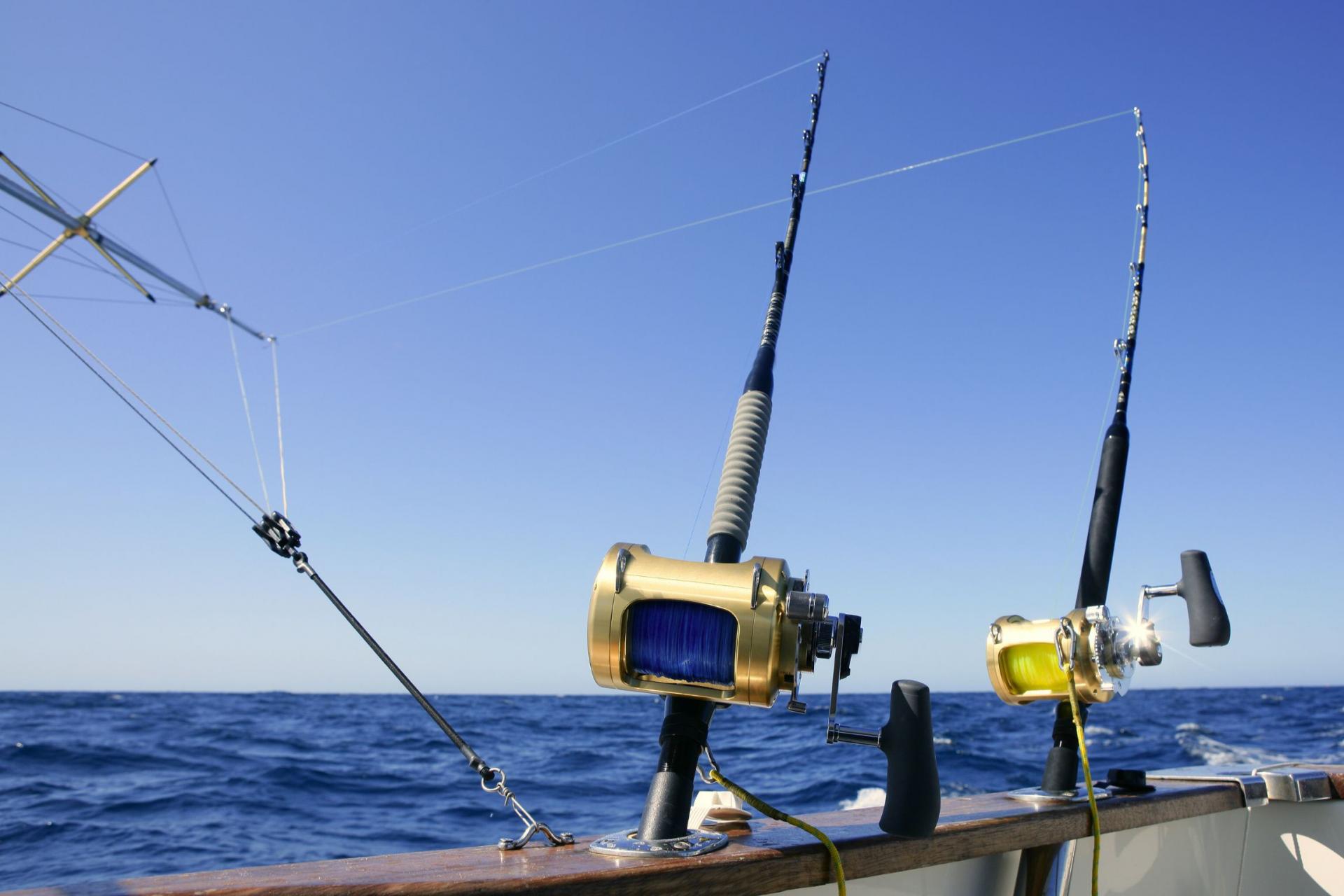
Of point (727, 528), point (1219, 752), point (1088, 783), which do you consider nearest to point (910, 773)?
point (727, 528)

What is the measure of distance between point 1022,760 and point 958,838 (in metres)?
9.87

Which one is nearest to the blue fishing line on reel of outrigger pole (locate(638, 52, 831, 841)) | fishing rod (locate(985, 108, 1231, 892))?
outrigger pole (locate(638, 52, 831, 841))

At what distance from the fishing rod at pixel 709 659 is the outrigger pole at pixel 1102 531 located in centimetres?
99

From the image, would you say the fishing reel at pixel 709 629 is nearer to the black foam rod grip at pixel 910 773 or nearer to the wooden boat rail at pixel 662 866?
the black foam rod grip at pixel 910 773

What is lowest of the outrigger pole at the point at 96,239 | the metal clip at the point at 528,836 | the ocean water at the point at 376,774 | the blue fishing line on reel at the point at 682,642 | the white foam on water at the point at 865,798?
the ocean water at the point at 376,774

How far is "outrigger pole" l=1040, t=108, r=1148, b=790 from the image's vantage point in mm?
2311

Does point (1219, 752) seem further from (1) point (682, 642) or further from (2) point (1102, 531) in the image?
(1) point (682, 642)

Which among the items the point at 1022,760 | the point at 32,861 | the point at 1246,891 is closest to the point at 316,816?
the point at 32,861

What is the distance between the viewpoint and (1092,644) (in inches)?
82.8

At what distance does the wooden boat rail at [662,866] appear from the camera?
1025mm

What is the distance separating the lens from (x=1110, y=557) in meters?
2.67

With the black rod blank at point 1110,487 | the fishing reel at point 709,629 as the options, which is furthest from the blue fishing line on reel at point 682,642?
the black rod blank at point 1110,487

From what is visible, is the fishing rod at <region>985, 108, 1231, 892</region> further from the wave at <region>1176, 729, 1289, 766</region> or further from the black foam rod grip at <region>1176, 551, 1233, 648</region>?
the wave at <region>1176, 729, 1289, 766</region>

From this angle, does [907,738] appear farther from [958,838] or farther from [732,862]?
[958,838]
